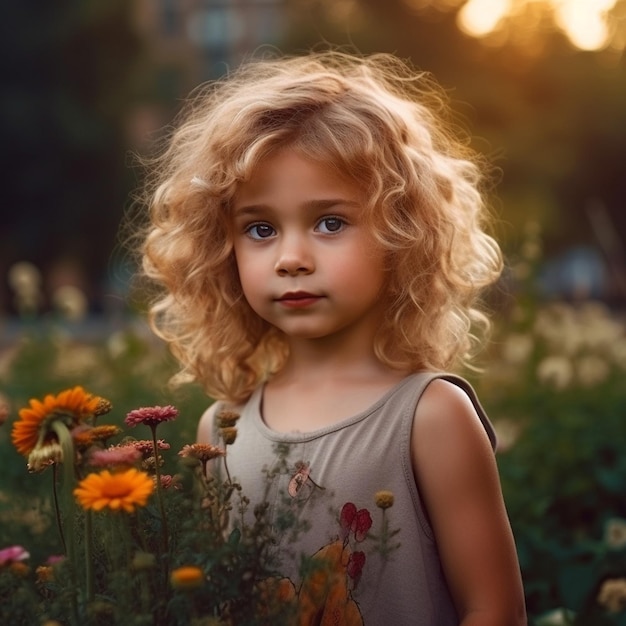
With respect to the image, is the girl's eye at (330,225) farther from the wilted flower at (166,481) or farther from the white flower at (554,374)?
the white flower at (554,374)

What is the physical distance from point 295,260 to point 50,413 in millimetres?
687

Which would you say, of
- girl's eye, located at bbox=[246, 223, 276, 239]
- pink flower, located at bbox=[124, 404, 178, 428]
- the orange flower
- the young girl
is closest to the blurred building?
the young girl

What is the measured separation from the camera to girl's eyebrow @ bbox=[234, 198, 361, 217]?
2.23 meters

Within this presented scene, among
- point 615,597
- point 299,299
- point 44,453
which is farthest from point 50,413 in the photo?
point 615,597

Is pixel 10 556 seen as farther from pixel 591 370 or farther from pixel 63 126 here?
pixel 63 126

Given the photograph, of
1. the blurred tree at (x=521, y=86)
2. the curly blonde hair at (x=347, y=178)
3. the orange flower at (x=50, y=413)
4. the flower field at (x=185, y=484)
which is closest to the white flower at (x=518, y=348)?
the flower field at (x=185, y=484)

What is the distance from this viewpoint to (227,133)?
7.86 ft

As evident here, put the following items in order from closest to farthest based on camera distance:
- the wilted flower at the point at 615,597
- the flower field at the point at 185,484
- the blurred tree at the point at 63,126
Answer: the flower field at the point at 185,484, the wilted flower at the point at 615,597, the blurred tree at the point at 63,126

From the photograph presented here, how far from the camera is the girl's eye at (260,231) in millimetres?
2309

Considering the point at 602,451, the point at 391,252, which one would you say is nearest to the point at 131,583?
the point at 391,252

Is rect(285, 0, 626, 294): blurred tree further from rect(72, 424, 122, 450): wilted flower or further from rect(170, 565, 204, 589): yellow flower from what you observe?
rect(170, 565, 204, 589): yellow flower

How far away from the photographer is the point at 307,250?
2.22 m

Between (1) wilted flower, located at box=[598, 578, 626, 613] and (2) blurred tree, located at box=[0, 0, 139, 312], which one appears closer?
(1) wilted flower, located at box=[598, 578, 626, 613]

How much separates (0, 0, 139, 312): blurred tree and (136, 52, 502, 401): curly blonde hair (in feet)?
84.5
